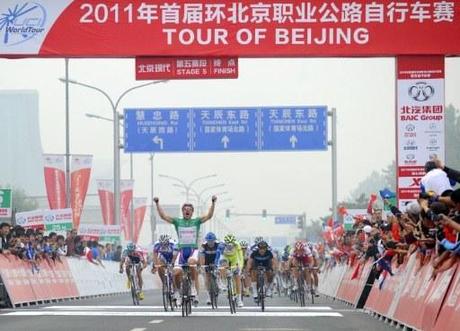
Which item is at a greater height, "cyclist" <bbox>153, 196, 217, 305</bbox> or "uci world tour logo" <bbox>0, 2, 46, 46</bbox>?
"uci world tour logo" <bbox>0, 2, 46, 46</bbox>

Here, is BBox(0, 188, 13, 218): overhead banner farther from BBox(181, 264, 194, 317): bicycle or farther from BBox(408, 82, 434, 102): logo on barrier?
BBox(181, 264, 194, 317): bicycle

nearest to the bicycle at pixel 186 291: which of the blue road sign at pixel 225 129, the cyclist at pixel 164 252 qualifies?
the cyclist at pixel 164 252

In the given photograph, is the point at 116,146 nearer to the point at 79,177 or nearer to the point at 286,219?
the point at 79,177

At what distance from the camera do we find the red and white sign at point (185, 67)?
25.5 meters

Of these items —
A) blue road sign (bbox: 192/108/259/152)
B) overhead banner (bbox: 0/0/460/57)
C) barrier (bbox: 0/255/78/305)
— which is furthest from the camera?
blue road sign (bbox: 192/108/259/152)

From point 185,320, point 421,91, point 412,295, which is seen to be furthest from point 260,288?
point 412,295

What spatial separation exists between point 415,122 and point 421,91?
69cm

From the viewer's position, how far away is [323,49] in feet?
83.1

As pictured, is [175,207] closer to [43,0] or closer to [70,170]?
[70,170]

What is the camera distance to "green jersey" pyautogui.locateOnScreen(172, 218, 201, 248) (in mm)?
22406

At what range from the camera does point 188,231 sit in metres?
22.5

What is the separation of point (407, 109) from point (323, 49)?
2453mm

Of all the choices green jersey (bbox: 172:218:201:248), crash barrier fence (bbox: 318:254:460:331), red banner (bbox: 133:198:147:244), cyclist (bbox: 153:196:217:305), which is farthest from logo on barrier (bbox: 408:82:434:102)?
red banner (bbox: 133:198:147:244)

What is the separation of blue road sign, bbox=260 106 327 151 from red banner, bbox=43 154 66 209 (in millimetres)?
9346
